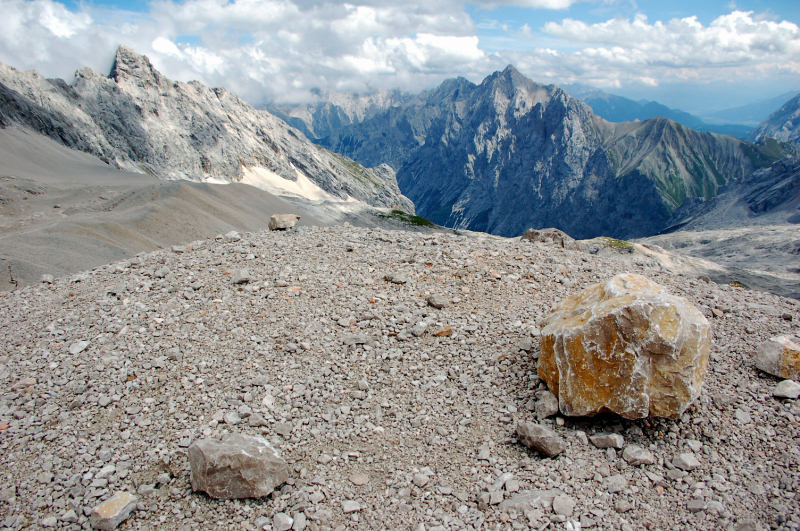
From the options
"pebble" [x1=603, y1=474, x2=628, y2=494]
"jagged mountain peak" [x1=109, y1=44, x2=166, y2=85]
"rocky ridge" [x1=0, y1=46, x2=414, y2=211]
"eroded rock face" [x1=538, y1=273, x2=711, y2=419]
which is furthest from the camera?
"jagged mountain peak" [x1=109, y1=44, x2=166, y2=85]

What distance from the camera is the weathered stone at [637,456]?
7734 millimetres

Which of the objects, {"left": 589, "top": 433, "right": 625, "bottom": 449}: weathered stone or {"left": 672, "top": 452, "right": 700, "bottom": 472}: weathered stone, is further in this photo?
{"left": 589, "top": 433, "right": 625, "bottom": 449}: weathered stone

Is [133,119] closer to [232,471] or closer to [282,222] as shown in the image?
[282,222]

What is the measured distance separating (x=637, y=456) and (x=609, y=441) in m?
0.50

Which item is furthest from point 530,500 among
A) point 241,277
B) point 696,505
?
point 241,277

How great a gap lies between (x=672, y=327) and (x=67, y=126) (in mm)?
151313

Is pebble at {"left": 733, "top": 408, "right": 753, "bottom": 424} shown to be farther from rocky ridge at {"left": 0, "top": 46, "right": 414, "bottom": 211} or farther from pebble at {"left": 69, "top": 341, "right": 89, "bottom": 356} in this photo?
rocky ridge at {"left": 0, "top": 46, "right": 414, "bottom": 211}

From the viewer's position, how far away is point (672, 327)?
828 cm

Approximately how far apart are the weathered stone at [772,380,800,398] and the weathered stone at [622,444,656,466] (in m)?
3.43

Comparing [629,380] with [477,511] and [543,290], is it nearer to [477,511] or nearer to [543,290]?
[477,511]

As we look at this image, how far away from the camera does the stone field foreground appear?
7188mm

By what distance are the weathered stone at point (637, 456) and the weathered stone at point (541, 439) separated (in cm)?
107

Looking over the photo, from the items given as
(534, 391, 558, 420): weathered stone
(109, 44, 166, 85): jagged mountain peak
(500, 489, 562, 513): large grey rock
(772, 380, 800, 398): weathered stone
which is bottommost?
(500, 489, 562, 513): large grey rock

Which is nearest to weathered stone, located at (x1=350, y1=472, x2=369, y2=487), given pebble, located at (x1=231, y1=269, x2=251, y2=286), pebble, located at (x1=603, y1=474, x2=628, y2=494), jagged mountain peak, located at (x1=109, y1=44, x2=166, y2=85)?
pebble, located at (x1=603, y1=474, x2=628, y2=494)
